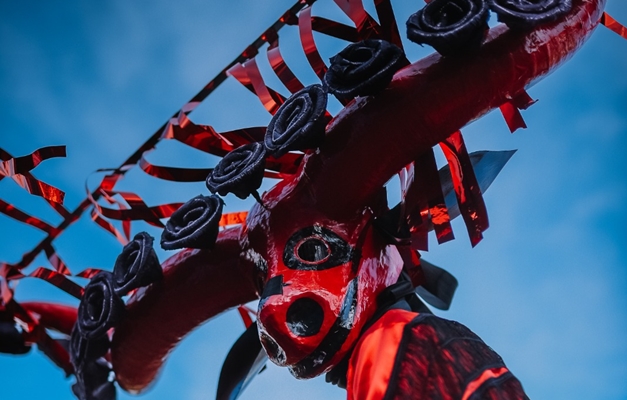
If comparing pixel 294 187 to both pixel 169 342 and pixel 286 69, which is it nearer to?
pixel 286 69

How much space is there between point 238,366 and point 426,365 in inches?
20.1

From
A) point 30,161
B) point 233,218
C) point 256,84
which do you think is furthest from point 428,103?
point 30,161

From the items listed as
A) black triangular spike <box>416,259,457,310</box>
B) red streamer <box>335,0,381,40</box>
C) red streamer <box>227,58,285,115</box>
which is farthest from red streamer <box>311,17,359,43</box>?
black triangular spike <box>416,259,457,310</box>

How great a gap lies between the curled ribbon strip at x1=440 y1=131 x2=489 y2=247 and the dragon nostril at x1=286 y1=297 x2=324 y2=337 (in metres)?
0.28

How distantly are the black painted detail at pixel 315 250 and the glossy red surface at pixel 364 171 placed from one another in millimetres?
11

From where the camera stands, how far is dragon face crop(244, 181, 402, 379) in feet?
3.53

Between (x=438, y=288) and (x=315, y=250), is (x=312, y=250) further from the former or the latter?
(x=438, y=288)

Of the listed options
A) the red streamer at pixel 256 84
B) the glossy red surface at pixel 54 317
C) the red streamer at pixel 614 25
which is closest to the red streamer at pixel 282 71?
the red streamer at pixel 256 84

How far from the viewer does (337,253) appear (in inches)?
44.9

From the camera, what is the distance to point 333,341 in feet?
3.57

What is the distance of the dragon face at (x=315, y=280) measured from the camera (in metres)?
1.08

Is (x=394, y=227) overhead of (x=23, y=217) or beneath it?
beneath

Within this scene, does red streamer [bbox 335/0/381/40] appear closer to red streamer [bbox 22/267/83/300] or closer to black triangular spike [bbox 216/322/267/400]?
black triangular spike [bbox 216/322/267/400]

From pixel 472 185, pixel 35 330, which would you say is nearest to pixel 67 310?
pixel 35 330
